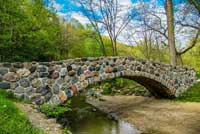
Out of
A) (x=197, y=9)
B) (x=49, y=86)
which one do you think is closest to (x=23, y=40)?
Answer: (x=197, y=9)

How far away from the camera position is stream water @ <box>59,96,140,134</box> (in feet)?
39.0

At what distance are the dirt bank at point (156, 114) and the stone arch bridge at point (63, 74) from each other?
5.35ft

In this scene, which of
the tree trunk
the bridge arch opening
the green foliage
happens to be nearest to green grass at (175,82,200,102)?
the bridge arch opening

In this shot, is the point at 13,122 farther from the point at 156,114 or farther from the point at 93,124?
the point at 156,114

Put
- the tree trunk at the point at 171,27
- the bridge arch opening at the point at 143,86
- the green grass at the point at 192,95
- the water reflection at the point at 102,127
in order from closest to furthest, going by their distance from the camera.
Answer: the water reflection at the point at 102,127
the bridge arch opening at the point at 143,86
the green grass at the point at 192,95
the tree trunk at the point at 171,27

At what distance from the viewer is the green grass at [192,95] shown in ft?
61.0

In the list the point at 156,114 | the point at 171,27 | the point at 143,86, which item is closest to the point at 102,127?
the point at 156,114

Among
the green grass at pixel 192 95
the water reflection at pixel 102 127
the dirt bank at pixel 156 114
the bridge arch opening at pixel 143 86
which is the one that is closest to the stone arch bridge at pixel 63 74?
the bridge arch opening at pixel 143 86

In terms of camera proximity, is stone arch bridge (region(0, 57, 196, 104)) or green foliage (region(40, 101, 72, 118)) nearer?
green foliage (region(40, 101, 72, 118))

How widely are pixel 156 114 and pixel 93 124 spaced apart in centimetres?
319

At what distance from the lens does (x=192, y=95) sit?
19.5 meters

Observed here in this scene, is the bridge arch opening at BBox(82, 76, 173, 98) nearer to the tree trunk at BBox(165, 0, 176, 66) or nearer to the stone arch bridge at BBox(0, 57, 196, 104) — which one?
the stone arch bridge at BBox(0, 57, 196, 104)

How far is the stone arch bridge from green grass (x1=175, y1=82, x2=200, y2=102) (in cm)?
199

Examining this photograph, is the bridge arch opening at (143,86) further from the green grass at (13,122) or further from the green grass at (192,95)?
the green grass at (13,122)
